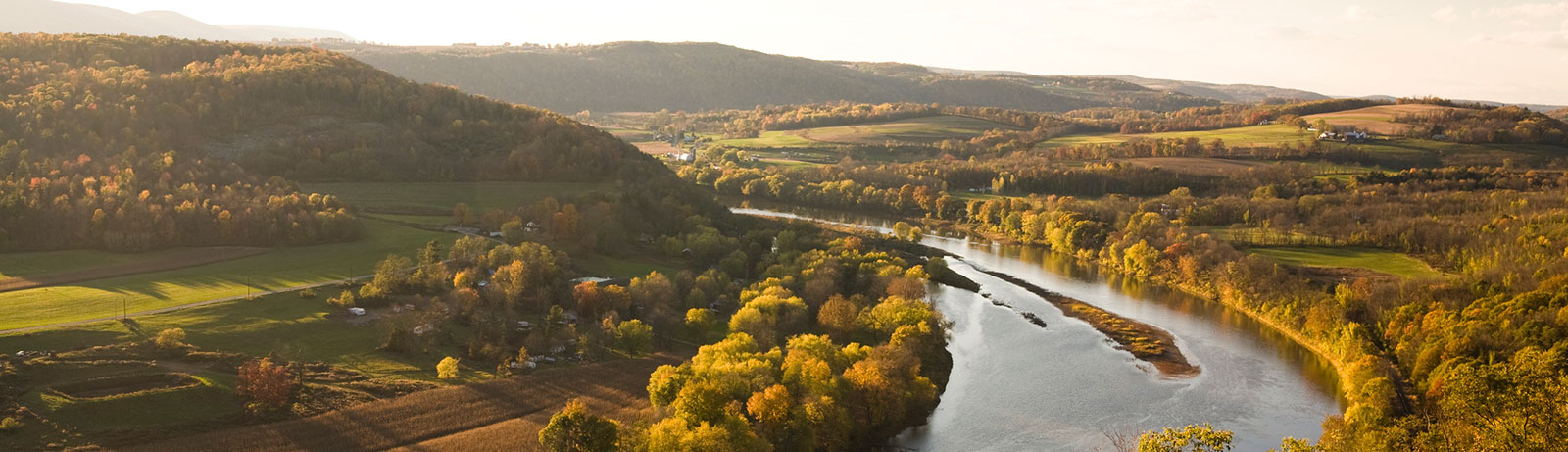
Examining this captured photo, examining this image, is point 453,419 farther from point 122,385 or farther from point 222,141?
point 222,141

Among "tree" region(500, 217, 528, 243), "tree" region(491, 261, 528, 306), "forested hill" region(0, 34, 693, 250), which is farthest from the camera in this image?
"tree" region(500, 217, 528, 243)

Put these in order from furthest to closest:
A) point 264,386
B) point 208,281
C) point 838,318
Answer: point 838,318
point 208,281
point 264,386

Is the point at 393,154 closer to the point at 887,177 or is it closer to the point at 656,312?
the point at 656,312

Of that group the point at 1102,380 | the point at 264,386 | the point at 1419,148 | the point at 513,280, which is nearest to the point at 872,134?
the point at 1419,148

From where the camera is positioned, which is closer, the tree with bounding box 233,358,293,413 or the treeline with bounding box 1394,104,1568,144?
the tree with bounding box 233,358,293,413

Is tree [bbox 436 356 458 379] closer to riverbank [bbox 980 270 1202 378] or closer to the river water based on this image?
the river water

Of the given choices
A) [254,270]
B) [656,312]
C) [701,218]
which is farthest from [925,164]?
[254,270]

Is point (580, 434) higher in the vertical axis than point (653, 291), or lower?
lower

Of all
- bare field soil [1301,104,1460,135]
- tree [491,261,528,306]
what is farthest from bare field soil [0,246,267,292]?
bare field soil [1301,104,1460,135]
